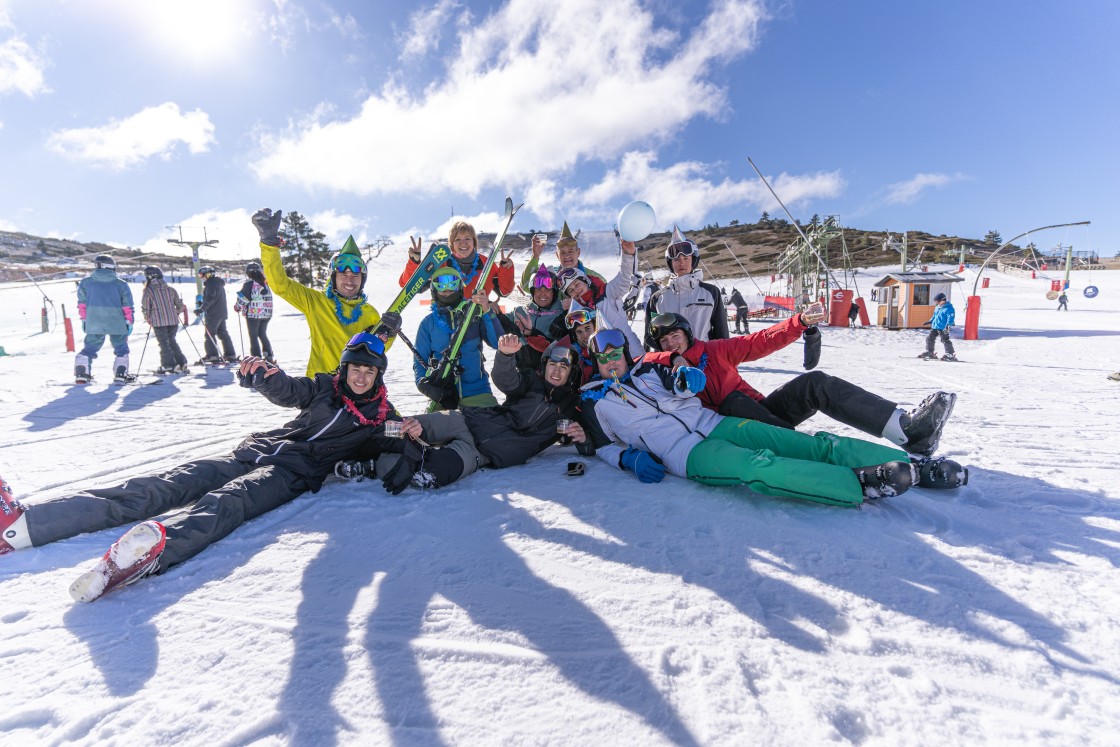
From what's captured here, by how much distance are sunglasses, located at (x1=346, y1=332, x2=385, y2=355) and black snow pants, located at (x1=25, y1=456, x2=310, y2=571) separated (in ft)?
2.72

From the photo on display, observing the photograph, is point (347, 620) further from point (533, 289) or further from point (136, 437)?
point (136, 437)

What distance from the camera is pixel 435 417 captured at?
3.46 meters

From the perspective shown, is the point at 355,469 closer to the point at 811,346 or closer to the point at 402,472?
the point at 402,472

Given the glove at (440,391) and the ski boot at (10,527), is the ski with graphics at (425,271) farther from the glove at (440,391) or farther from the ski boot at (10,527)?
the ski boot at (10,527)

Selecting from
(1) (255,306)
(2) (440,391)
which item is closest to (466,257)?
(2) (440,391)

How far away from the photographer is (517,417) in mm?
3625

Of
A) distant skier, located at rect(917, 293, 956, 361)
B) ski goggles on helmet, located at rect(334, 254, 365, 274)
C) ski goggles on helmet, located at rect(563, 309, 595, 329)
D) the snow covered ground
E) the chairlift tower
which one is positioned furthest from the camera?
the chairlift tower

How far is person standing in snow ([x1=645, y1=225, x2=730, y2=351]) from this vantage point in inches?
176

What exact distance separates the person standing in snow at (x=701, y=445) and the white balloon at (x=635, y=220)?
4.89ft

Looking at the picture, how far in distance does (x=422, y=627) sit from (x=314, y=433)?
1740mm

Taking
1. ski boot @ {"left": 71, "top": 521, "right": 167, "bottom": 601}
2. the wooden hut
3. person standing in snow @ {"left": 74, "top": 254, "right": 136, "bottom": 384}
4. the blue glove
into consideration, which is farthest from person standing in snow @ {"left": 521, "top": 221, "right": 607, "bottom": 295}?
the wooden hut

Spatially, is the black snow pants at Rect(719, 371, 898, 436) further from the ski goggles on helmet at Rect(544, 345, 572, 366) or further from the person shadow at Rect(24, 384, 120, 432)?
the person shadow at Rect(24, 384, 120, 432)

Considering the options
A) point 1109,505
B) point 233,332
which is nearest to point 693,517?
point 1109,505

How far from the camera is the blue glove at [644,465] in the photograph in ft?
10.2
